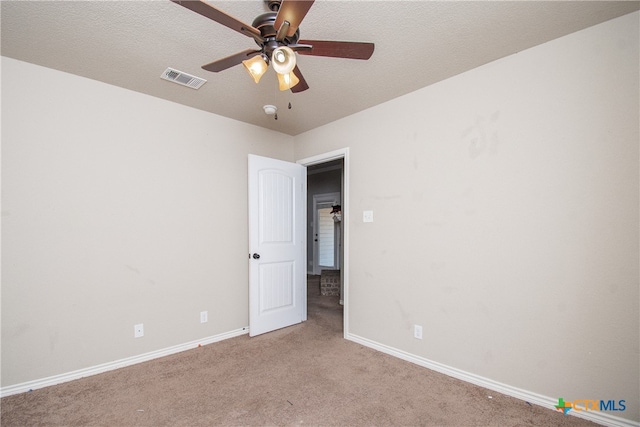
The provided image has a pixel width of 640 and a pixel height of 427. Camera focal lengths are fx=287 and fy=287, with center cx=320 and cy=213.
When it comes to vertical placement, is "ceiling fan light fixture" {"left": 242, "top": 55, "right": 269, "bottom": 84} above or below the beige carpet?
above

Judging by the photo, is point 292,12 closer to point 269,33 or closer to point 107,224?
point 269,33

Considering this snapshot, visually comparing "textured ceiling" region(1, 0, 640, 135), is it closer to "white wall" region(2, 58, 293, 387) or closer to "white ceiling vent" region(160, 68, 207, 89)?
"white ceiling vent" region(160, 68, 207, 89)

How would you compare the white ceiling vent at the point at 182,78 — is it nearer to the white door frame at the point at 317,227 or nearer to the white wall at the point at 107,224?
the white wall at the point at 107,224

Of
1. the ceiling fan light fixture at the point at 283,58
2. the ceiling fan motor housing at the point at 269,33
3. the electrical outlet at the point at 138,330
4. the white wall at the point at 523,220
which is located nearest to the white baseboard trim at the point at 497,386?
the white wall at the point at 523,220

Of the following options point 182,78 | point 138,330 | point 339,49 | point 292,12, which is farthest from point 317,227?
point 292,12

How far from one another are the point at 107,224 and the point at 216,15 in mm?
2110

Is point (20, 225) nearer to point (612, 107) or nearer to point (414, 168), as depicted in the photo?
point (414, 168)

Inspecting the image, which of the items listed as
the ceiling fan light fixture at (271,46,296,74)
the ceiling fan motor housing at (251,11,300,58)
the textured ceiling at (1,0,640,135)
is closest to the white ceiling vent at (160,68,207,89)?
the textured ceiling at (1,0,640,135)

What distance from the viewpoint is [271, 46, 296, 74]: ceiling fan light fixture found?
4.44 ft

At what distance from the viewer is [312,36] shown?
73.9 inches

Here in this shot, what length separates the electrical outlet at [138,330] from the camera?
2.60 meters

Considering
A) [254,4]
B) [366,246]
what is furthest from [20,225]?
[366,246]

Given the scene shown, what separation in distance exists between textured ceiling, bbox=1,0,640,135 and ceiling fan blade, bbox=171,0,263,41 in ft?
1.27

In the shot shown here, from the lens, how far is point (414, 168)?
2641 mm
